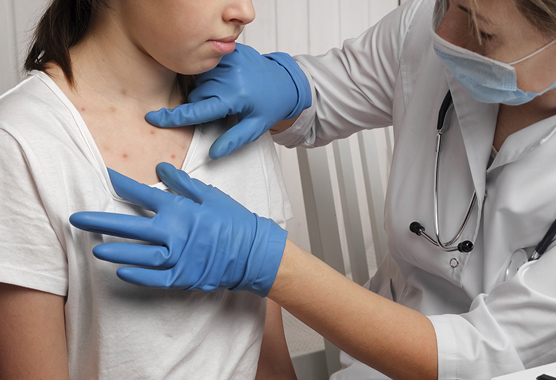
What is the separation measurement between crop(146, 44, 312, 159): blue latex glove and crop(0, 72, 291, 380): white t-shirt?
71 mm

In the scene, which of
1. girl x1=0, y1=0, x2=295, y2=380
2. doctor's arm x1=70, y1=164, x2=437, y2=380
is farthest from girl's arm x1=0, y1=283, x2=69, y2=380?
doctor's arm x1=70, y1=164, x2=437, y2=380

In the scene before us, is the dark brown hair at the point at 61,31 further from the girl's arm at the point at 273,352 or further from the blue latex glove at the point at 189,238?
the girl's arm at the point at 273,352

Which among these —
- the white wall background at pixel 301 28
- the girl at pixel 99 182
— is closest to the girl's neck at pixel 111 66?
the girl at pixel 99 182

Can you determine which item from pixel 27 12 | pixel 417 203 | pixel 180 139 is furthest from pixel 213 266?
pixel 27 12

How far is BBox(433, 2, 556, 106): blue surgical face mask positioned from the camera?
1.04 m

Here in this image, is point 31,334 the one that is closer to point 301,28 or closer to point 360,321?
point 360,321

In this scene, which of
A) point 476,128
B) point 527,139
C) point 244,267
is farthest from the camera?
point 476,128

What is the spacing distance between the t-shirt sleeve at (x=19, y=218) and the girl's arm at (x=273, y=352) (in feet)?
2.04

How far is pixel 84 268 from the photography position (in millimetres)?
959

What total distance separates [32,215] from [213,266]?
0.99 feet

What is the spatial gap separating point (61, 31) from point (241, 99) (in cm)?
36

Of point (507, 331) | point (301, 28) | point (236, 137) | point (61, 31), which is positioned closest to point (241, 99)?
point (236, 137)

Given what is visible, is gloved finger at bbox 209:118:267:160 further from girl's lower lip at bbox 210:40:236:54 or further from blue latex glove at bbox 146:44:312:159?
girl's lower lip at bbox 210:40:236:54

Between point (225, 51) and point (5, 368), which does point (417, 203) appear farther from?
point (5, 368)
